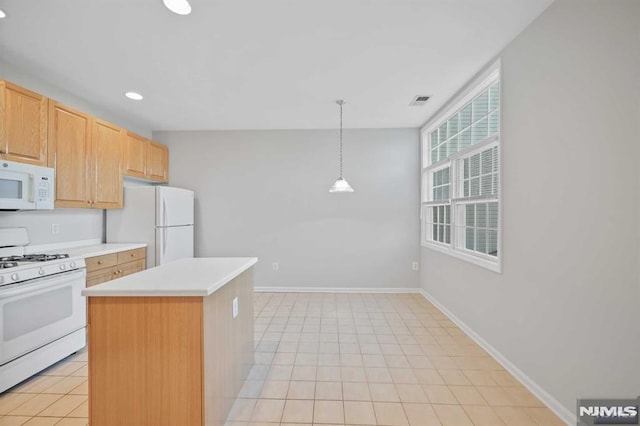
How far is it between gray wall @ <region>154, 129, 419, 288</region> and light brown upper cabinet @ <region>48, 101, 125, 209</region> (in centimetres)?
128

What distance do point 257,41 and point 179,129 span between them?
297 centimetres

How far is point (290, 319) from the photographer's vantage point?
349 cm

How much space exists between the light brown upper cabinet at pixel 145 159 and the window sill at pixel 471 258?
165 inches

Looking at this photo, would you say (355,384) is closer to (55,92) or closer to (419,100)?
(419,100)

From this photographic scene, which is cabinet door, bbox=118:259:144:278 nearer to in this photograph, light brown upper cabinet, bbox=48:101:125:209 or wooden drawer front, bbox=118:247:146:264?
wooden drawer front, bbox=118:247:146:264

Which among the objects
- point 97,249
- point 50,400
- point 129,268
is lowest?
point 50,400

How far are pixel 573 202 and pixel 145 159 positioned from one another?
4725mm

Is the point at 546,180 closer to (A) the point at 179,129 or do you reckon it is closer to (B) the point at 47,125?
(B) the point at 47,125

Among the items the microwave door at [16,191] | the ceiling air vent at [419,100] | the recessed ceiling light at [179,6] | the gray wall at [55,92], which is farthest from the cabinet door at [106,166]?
the ceiling air vent at [419,100]

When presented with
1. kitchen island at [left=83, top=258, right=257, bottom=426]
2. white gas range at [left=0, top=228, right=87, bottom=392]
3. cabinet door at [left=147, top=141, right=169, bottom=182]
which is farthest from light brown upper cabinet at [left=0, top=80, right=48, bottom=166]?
kitchen island at [left=83, top=258, right=257, bottom=426]

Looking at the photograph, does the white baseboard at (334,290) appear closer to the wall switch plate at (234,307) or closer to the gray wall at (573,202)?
the gray wall at (573,202)

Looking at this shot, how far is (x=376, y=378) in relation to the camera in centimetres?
225

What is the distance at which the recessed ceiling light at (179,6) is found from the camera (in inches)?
71.1

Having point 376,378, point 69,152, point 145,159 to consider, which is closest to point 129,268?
point 69,152
